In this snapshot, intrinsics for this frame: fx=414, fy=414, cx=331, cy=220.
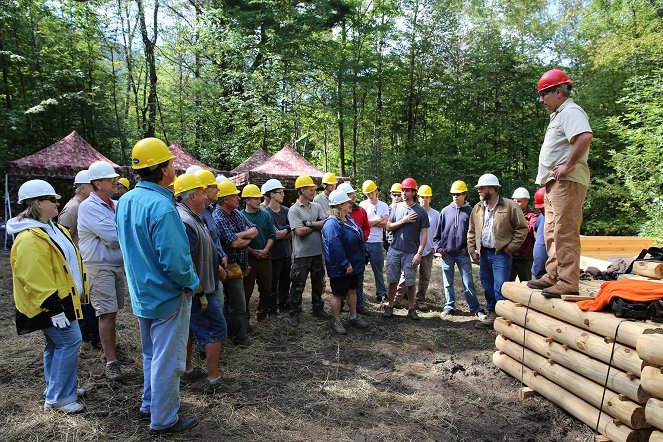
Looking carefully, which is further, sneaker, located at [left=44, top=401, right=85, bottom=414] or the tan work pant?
the tan work pant

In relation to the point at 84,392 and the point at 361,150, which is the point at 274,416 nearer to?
the point at 84,392

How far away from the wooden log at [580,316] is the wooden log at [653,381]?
240 millimetres

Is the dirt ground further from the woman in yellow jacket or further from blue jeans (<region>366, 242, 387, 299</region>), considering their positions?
blue jeans (<region>366, 242, 387, 299</region>)

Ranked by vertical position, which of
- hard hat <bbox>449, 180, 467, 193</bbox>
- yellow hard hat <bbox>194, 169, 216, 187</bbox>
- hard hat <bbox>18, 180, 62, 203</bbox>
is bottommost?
hard hat <bbox>449, 180, 467, 193</bbox>

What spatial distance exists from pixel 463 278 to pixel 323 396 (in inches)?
145

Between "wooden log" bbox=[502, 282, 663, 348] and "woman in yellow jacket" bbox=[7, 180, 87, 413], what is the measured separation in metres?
4.24

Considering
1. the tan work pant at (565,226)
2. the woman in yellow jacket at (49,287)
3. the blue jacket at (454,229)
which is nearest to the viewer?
the woman in yellow jacket at (49,287)

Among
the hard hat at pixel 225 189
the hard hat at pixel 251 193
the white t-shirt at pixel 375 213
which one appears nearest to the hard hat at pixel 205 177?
the hard hat at pixel 225 189

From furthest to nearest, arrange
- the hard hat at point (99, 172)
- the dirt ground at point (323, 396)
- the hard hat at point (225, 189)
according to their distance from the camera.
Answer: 1. the hard hat at point (225, 189)
2. the hard hat at point (99, 172)
3. the dirt ground at point (323, 396)

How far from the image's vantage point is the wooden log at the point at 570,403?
3.04m

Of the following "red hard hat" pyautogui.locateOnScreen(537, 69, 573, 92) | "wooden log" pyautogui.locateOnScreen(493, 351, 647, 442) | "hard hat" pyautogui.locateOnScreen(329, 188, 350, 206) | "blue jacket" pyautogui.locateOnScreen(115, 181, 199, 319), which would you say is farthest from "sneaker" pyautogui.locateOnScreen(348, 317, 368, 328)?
"red hard hat" pyautogui.locateOnScreen(537, 69, 573, 92)

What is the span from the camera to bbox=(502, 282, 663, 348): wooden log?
298 cm

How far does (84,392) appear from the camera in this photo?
392 cm

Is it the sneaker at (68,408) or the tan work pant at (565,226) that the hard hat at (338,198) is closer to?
the tan work pant at (565,226)
